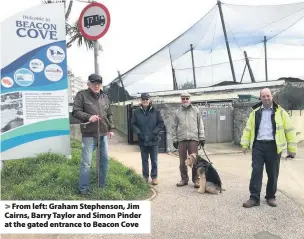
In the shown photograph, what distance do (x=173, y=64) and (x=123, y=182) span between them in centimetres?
1118

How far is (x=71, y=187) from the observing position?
527 centimetres

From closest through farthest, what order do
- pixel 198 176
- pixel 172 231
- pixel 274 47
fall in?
pixel 172 231 → pixel 198 176 → pixel 274 47

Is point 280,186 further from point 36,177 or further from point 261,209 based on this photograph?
point 36,177

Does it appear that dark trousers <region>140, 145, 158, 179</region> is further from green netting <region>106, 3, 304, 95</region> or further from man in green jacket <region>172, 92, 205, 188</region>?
green netting <region>106, 3, 304, 95</region>

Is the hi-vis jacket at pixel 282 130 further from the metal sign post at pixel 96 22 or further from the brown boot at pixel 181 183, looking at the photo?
the metal sign post at pixel 96 22

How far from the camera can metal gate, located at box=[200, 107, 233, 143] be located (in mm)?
13500

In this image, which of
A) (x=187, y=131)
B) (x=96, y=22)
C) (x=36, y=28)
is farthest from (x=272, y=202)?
(x=36, y=28)

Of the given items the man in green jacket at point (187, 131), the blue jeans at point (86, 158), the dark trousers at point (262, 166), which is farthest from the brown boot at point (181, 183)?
the blue jeans at point (86, 158)

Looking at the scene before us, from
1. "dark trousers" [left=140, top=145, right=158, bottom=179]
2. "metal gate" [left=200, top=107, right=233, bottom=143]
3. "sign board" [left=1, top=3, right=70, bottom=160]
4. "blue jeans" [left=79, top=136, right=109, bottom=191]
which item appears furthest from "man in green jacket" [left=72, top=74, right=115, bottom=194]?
"metal gate" [left=200, top=107, right=233, bottom=143]

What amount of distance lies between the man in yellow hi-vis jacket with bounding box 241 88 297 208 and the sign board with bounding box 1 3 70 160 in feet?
11.8

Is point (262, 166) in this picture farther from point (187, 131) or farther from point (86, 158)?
point (86, 158)

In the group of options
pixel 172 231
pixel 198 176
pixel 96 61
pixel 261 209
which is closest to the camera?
pixel 172 231

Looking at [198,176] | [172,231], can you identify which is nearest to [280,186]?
[198,176]

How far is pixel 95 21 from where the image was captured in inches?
205
